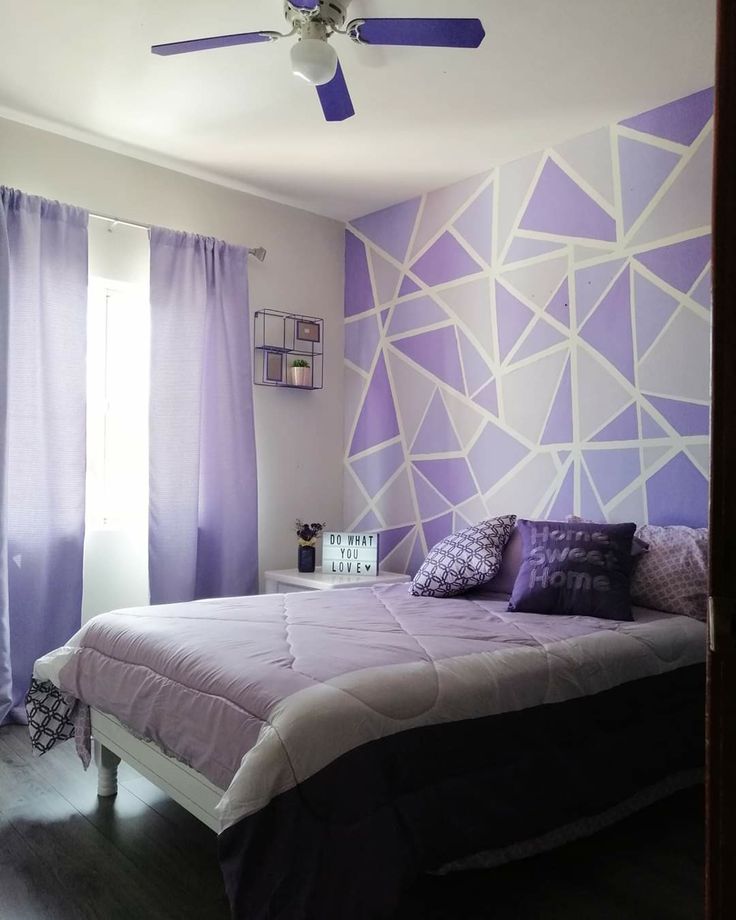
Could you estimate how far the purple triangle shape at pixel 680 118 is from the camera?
119 inches

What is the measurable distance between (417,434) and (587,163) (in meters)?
1.62

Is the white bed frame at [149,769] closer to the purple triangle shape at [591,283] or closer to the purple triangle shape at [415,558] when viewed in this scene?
the purple triangle shape at [415,558]

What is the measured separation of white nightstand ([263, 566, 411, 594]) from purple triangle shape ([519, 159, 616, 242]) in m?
1.88

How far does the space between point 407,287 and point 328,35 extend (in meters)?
1.89

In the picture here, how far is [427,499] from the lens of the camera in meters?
4.17

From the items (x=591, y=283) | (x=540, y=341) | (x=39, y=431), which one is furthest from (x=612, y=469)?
(x=39, y=431)

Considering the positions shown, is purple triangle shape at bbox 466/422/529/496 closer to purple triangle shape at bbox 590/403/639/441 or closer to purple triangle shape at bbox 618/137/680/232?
purple triangle shape at bbox 590/403/639/441

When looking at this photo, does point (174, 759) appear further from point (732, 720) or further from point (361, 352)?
point (361, 352)

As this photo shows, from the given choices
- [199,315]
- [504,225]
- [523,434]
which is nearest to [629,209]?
[504,225]

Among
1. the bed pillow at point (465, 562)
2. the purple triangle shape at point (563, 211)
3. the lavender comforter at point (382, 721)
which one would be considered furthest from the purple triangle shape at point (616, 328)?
the lavender comforter at point (382, 721)

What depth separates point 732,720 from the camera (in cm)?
55

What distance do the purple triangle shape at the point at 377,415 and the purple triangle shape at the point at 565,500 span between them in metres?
1.15

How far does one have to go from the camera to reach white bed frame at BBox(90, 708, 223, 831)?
1.92 meters

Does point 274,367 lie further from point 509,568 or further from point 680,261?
point 680,261
